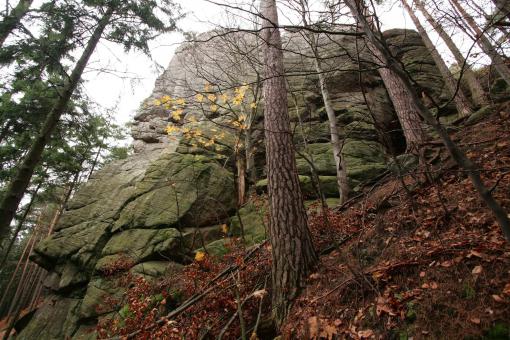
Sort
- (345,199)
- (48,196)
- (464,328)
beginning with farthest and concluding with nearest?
1. (48,196)
2. (345,199)
3. (464,328)

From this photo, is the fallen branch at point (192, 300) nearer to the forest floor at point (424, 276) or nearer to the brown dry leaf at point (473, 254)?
the forest floor at point (424, 276)

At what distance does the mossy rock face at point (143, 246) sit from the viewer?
784 cm

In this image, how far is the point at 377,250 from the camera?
13.0ft

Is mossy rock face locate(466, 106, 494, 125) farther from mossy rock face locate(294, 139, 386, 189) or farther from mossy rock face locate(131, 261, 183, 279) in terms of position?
mossy rock face locate(131, 261, 183, 279)

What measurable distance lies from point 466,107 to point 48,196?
1942cm

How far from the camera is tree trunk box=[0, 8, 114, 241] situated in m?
4.80

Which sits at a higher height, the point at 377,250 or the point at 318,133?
the point at 318,133

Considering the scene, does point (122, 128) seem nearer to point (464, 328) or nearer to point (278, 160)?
point (278, 160)

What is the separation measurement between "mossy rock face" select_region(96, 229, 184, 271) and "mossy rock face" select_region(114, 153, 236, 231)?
36 centimetres

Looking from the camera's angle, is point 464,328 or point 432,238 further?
point 432,238

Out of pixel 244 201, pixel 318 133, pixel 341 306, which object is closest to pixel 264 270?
pixel 341 306

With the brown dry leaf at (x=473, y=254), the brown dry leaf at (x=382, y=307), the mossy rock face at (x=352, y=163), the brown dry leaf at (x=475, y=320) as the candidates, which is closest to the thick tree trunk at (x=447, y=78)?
the mossy rock face at (x=352, y=163)

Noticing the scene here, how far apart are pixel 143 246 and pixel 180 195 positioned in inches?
77.6

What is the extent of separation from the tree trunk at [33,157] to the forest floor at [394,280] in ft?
9.53
